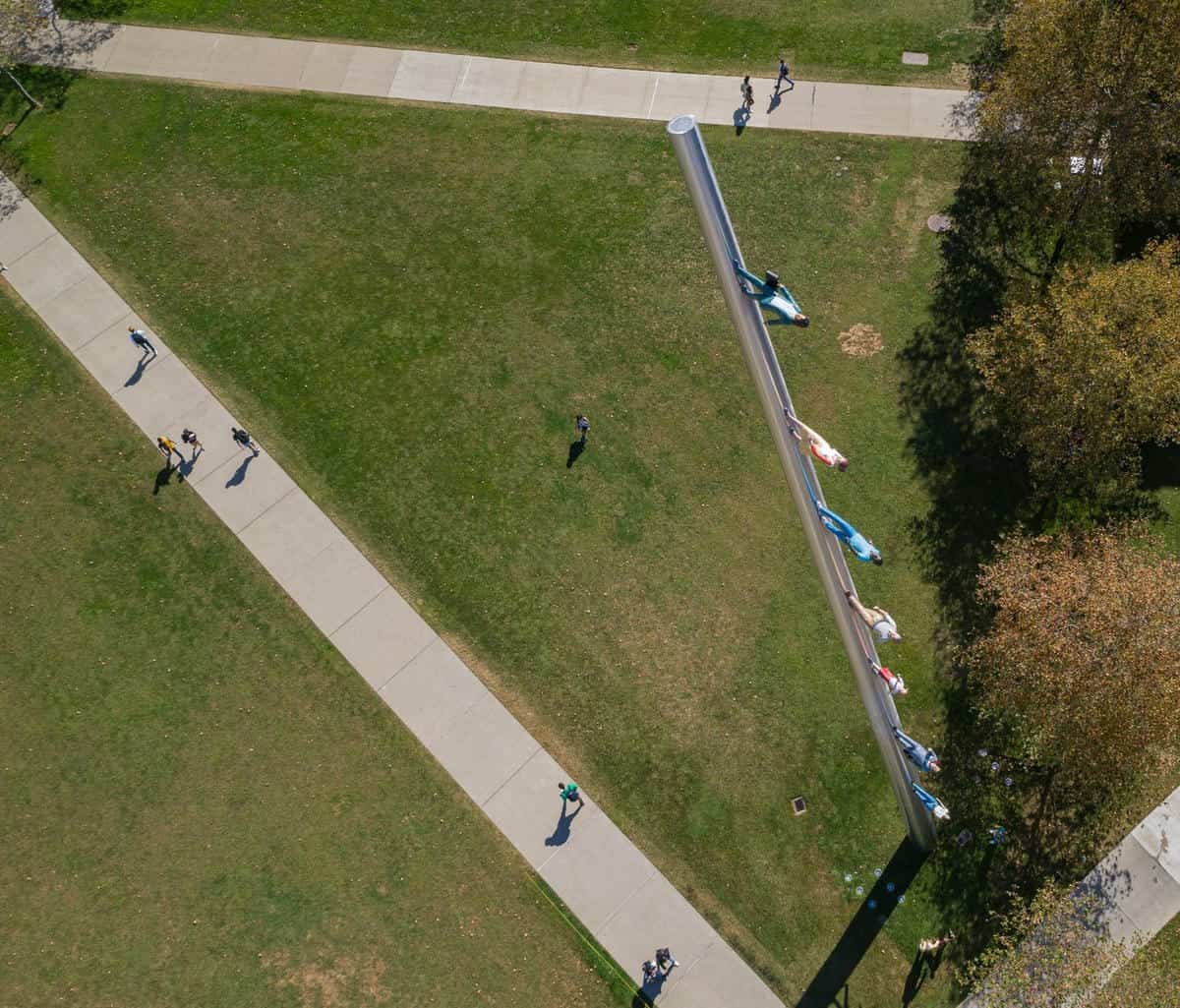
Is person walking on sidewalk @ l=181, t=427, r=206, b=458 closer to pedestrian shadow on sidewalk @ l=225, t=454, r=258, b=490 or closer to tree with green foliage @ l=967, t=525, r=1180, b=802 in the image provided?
pedestrian shadow on sidewalk @ l=225, t=454, r=258, b=490

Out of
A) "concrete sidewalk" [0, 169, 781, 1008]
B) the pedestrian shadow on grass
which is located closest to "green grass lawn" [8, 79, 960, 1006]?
the pedestrian shadow on grass

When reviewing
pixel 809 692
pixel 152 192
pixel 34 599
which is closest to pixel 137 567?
pixel 34 599

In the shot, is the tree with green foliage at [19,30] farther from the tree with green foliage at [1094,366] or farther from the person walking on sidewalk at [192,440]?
the tree with green foliage at [1094,366]

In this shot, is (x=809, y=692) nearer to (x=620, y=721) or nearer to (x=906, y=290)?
(x=620, y=721)

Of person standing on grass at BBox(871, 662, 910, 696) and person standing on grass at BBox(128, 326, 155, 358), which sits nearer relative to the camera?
person standing on grass at BBox(871, 662, 910, 696)

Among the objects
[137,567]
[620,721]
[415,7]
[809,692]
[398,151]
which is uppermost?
[415,7]

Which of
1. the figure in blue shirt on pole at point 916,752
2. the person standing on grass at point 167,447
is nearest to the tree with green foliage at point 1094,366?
the figure in blue shirt on pole at point 916,752
